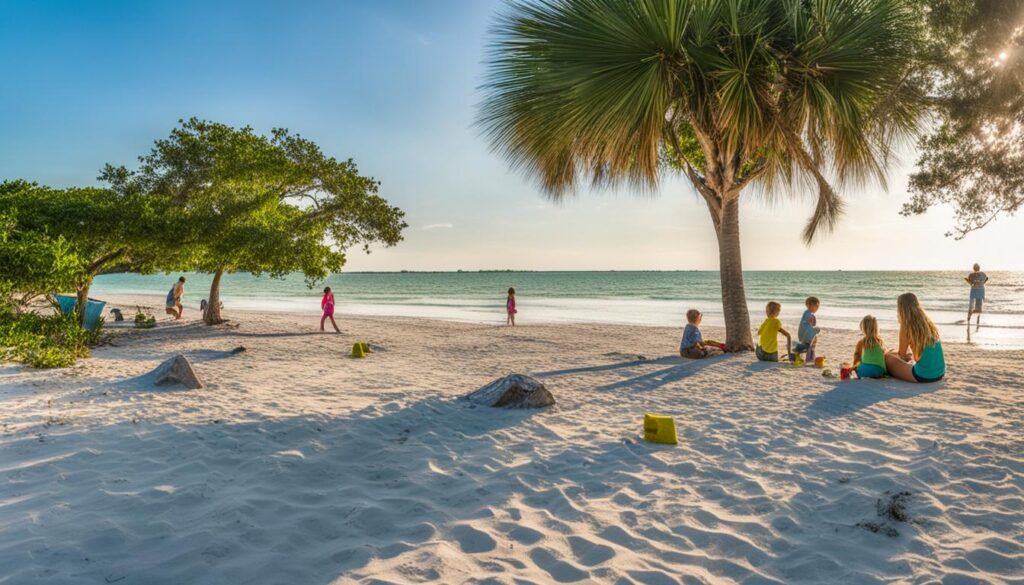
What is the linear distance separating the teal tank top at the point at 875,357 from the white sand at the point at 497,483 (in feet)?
1.08

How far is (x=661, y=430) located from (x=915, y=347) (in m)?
4.80

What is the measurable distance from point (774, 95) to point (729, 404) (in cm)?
595

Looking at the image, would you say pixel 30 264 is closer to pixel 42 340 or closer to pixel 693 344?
pixel 42 340

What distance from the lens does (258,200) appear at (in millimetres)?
14164

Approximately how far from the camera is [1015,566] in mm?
2879

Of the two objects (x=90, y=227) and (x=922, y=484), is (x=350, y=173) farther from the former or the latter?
(x=922, y=484)

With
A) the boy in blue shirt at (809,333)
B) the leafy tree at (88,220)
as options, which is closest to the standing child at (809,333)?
the boy in blue shirt at (809,333)

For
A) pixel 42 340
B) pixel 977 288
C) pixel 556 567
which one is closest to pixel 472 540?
pixel 556 567

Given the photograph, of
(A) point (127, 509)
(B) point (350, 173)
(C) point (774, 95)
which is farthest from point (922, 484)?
(B) point (350, 173)

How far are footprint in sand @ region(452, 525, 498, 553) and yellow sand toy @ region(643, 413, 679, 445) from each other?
2336 mm

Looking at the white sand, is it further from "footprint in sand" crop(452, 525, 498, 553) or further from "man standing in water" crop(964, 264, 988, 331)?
"man standing in water" crop(964, 264, 988, 331)

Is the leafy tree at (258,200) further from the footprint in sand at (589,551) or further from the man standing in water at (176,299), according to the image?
the footprint in sand at (589,551)

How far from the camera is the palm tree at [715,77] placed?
26.2 feet

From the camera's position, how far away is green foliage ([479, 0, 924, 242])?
797 centimetres
